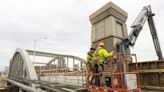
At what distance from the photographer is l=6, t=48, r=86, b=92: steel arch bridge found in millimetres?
8795

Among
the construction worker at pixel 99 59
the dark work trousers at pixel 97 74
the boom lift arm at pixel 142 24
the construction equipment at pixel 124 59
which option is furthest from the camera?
the boom lift arm at pixel 142 24

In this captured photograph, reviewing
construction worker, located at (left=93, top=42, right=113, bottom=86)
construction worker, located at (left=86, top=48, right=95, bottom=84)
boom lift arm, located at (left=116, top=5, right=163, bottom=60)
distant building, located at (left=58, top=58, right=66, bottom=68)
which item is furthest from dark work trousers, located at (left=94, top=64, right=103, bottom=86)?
distant building, located at (left=58, top=58, right=66, bottom=68)

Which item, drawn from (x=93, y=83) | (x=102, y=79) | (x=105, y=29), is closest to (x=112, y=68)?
(x=102, y=79)

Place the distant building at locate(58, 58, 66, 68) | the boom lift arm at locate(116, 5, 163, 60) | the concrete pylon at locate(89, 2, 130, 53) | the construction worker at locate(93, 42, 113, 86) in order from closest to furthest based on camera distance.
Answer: the construction worker at locate(93, 42, 113, 86), the concrete pylon at locate(89, 2, 130, 53), the boom lift arm at locate(116, 5, 163, 60), the distant building at locate(58, 58, 66, 68)

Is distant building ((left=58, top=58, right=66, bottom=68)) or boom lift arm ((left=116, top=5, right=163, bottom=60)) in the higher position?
boom lift arm ((left=116, top=5, right=163, bottom=60))

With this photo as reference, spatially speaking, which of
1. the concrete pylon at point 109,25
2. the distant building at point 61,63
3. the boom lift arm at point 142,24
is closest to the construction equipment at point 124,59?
the boom lift arm at point 142,24

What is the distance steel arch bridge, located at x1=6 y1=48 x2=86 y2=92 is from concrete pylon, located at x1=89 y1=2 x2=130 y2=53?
263 centimetres

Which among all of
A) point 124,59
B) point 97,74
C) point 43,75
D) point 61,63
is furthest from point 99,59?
point 61,63

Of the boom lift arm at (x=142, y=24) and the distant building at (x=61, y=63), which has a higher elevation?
the boom lift arm at (x=142, y=24)

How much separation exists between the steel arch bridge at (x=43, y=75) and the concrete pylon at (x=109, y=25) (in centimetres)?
263

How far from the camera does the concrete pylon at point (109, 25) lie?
42.1 ft

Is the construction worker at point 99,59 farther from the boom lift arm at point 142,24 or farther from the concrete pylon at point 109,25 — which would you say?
the boom lift arm at point 142,24

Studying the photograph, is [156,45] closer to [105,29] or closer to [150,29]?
[150,29]

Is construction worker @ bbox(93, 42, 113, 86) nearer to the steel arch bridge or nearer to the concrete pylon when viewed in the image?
the steel arch bridge
